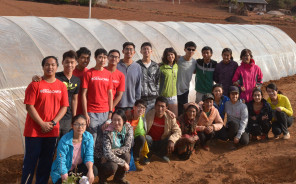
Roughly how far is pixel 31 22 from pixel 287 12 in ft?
138

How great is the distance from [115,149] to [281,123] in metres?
3.47

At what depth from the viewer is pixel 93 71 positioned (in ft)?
15.5

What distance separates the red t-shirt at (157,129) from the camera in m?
5.48


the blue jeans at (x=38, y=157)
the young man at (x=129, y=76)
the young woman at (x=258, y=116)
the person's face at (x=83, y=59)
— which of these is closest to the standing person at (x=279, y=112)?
the young woman at (x=258, y=116)

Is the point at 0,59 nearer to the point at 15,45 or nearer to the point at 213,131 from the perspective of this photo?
the point at 15,45

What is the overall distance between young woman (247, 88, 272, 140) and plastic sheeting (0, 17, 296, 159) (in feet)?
10.2

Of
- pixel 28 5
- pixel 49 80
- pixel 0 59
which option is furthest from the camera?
pixel 28 5

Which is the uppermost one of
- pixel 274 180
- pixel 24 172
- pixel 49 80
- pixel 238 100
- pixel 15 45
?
pixel 15 45

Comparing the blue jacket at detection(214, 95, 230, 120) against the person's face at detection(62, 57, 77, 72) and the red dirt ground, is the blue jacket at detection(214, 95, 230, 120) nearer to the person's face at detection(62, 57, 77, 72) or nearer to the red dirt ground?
the red dirt ground

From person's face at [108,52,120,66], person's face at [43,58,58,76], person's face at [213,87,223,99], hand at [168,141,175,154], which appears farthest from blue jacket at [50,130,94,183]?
person's face at [213,87,223,99]

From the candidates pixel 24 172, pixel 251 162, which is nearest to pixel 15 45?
pixel 24 172

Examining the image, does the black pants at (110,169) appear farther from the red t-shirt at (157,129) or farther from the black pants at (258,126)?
the black pants at (258,126)

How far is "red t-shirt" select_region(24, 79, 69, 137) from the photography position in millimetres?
3934

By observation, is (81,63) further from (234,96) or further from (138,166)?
(234,96)
